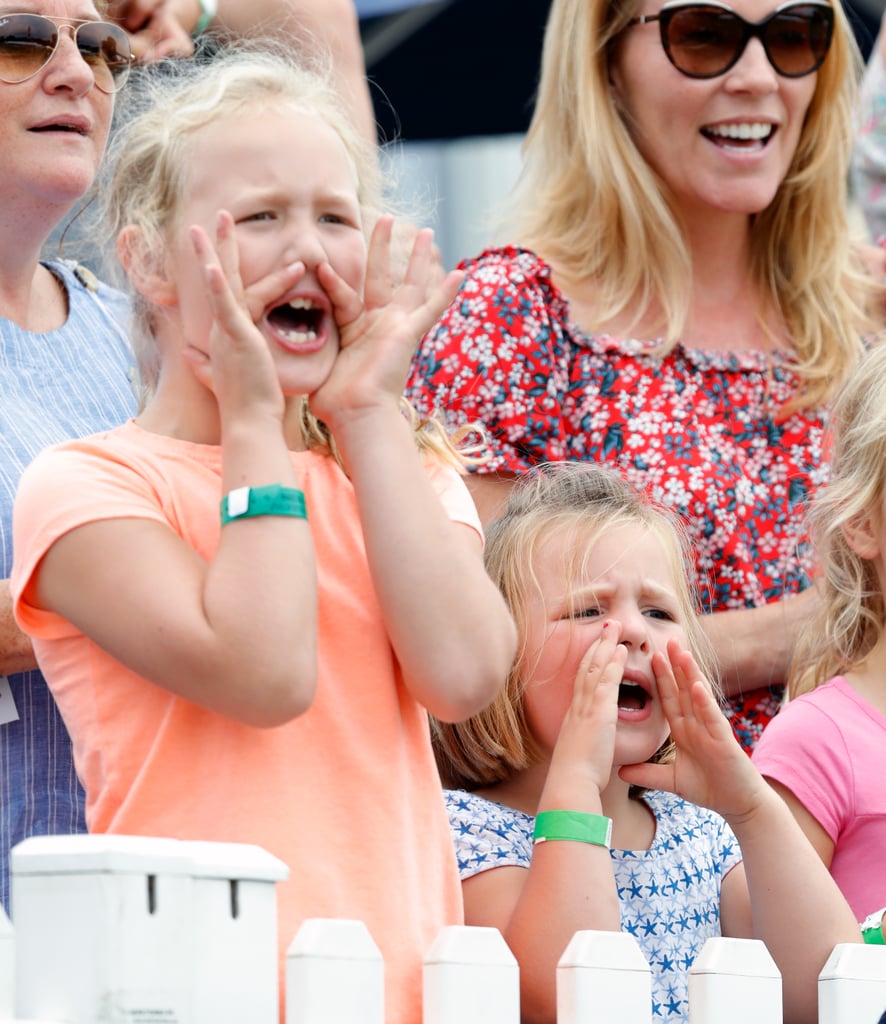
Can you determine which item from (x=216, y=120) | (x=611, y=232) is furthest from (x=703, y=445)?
(x=216, y=120)

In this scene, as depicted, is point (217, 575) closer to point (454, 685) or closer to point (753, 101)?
point (454, 685)

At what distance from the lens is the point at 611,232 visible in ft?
11.5

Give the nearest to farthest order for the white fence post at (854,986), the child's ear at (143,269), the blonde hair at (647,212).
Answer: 1. the white fence post at (854,986)
2. the child's ear at (143,269)
3. the blonde hair at (647,212)

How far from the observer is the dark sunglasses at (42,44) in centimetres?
253

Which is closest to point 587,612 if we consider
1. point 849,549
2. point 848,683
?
point 848,683

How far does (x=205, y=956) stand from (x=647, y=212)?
222 cm

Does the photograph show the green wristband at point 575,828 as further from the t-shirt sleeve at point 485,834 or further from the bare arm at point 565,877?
the t-shirt sleeve at point 485,834

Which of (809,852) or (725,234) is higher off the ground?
(725,234)

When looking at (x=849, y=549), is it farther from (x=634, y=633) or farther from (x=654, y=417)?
(x=634, y=633)

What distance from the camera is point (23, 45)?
2.53 metres

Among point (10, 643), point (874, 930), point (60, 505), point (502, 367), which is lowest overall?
point (874, 930)

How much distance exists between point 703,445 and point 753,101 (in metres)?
0.75

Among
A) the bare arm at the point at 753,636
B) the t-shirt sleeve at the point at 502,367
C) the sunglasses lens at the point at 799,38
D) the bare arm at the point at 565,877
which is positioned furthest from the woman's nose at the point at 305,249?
the sunglasses lens at the point at 799,38

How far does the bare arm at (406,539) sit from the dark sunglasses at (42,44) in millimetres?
742
